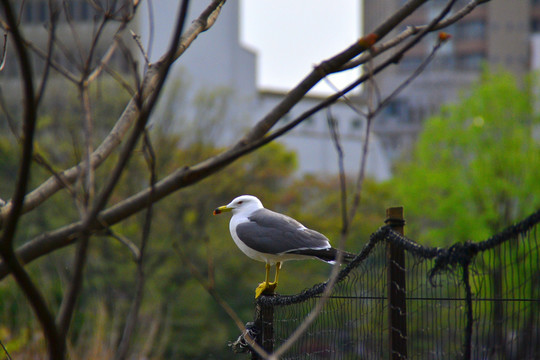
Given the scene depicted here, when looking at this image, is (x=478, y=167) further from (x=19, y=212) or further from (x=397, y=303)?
(x=19, y=212)

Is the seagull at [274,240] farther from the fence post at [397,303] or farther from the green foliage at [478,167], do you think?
the green foliage at [478,167]

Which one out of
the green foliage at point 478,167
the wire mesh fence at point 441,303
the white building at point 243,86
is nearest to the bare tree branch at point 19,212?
the wire mesh fence at point 441,303

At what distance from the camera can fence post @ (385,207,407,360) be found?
10.1 ft

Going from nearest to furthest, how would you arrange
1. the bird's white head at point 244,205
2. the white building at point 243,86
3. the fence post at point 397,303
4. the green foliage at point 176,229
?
1. the fence post at point 397,303
2. the bird's white head at point 244,205
3. the green foliage at point 176,229
4. the white building at point 243,86

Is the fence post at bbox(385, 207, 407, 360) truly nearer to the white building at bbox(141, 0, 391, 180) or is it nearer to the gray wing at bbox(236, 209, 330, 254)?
the gray wing at bbox(236, 209, 330, 254)

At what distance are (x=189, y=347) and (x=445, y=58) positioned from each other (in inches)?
1797

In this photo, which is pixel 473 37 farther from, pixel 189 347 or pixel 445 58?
pixel 189 347

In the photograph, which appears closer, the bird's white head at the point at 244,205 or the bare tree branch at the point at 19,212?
the bare tree branch at the point at 19,212

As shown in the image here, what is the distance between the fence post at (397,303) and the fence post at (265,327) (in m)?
1.11

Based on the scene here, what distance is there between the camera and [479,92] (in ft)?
88.4

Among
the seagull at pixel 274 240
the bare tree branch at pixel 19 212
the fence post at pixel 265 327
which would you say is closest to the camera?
the bare tree branch at pixel 19 212

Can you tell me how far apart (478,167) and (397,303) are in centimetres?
2330

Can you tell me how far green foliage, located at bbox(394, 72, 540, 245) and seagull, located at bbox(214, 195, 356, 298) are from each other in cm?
1965

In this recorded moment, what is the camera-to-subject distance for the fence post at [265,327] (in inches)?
163
